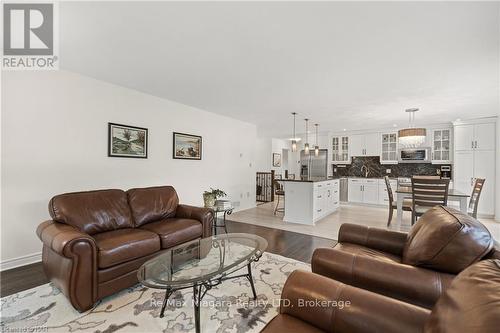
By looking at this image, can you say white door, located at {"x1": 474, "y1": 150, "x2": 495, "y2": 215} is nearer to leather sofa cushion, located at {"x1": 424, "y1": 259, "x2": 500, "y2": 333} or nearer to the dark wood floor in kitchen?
the dark wood floor in kitchen

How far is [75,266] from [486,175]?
7735 mm

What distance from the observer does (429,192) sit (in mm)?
3502

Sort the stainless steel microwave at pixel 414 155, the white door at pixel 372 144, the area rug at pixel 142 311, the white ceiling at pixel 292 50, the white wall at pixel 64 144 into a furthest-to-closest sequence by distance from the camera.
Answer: the white door at pixel 372 144, the stainless steel microwave at pixel 414 155, the white wall at pixel 64 144, the white ceiling at pixel 292 50, the area rug at pixel 142 311

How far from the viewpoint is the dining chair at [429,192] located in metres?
3.40

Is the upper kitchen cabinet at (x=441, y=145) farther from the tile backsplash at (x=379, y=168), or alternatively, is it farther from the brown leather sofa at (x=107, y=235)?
the brown leather sofa at (x=107, y=235)

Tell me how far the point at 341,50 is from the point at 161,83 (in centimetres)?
251

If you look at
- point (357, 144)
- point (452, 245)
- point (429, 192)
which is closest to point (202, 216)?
point (452, 245)

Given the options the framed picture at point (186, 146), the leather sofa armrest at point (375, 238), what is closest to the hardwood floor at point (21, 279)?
the framed picture at point (186, 146)

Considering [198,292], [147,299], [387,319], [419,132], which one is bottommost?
[147,299]

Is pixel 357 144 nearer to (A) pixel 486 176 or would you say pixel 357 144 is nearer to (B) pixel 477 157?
(B) pixel 477 157

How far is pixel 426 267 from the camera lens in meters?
1.32

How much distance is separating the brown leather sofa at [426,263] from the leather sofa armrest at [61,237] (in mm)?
1846

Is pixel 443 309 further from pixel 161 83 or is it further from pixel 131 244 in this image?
pixel 161 83

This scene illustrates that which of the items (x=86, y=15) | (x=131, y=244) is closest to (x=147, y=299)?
(x=131, y=244)
